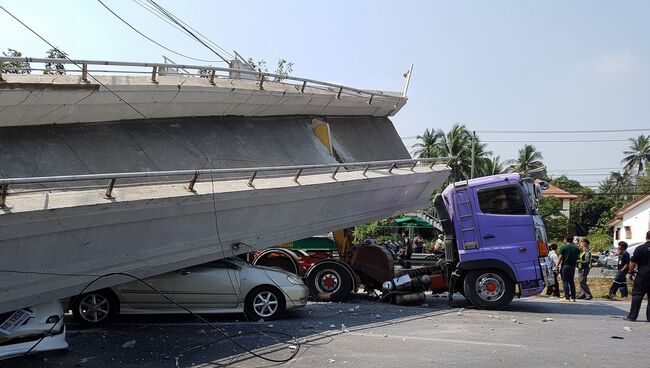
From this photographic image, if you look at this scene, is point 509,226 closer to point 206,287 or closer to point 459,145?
point 206,287

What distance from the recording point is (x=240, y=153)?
1327 cm

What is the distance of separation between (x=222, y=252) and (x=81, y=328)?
102 inches

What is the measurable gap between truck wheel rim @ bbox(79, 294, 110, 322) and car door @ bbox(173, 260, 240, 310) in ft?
3.82

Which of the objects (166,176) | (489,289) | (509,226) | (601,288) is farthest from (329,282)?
(601,288)

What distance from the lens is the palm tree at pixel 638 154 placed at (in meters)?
71.8

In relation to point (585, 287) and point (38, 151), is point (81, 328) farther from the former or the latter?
point (585, 287)

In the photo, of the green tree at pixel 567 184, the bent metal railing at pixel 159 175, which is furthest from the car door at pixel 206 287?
the green tree at pixel 567 184

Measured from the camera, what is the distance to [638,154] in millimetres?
72938

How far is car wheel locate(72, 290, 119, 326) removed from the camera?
952 centimetres

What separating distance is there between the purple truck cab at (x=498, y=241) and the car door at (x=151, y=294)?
586cm

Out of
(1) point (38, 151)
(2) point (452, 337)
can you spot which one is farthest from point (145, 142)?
(2) point (452, 337)

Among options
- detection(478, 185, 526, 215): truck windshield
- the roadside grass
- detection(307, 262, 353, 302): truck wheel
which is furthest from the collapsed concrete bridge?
the roadside grass

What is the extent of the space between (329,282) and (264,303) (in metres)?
3.08

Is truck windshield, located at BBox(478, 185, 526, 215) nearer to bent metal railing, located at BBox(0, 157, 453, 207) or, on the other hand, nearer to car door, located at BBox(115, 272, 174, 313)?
bent metal railing, located at BBox(0, 157, 453, 207)
